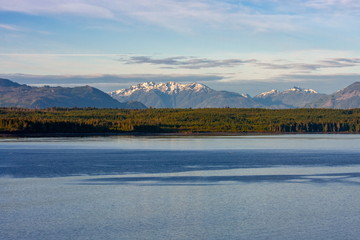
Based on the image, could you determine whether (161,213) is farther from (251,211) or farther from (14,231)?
(14,231)

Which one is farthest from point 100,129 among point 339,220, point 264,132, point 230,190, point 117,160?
point 339,220

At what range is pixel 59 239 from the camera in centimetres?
2655

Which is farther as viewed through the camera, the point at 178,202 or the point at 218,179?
the point at 218,179

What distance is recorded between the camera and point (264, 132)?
19975 centimetres

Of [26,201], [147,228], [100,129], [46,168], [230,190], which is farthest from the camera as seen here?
[100,129]

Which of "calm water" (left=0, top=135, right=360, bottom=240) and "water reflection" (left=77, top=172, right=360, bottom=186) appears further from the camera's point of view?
"water reflection" (left=77, top=172, right=360, bottom=186)

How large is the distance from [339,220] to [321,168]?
2791 centimetres

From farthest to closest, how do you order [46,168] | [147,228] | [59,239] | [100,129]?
[100,129] → [46,168] → [147,228] → [59,239]

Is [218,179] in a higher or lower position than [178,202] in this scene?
lower

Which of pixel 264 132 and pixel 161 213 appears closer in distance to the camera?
pixel 161 213

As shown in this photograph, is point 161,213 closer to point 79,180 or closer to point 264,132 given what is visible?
point 79,180

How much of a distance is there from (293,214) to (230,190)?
8.99 m

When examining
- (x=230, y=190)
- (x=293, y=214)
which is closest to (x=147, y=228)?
(x=293, y=214)

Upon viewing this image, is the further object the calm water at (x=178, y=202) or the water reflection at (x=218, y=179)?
the water reflection at (x=218, y=179)
